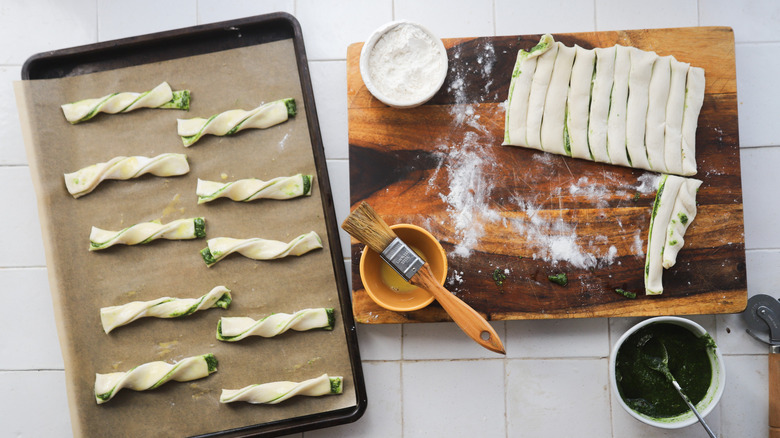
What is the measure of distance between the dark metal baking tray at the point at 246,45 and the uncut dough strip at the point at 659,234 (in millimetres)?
833

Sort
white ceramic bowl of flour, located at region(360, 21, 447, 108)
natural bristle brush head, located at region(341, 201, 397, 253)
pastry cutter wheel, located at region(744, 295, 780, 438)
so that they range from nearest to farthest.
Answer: natural bristle brush head, located at region(341, 201, 397, 253)
white ceramic bowl of flour, located at region(360, 21, 447, 108)
pastry cutter wheel, located at region(744, 295, 780, 438)

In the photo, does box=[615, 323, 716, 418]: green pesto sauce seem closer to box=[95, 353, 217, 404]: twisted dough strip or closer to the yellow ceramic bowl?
the yellow ceramic bowl

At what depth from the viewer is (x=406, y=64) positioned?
1396mm

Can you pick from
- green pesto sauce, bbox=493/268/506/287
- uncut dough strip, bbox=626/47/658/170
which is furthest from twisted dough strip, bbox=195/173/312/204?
uncut dough strip, bbox=626/47/658/170

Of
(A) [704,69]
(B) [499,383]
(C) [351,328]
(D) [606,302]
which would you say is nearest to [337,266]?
(C) [351,328]

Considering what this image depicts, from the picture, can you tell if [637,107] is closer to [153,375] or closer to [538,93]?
[538,93]

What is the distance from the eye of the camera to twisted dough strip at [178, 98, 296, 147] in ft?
4.76

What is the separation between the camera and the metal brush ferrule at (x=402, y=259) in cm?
129

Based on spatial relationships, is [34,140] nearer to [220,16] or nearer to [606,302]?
[220,16]

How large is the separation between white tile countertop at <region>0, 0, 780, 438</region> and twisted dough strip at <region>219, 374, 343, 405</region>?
0.14 meters

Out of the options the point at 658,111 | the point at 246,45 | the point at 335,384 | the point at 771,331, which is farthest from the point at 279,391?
the point at 771,331

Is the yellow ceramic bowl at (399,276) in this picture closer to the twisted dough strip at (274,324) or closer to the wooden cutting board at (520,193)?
the wooden cutting board at (520,193)

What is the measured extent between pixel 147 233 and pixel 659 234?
1427 millimetres

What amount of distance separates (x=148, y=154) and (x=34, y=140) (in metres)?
0.32
